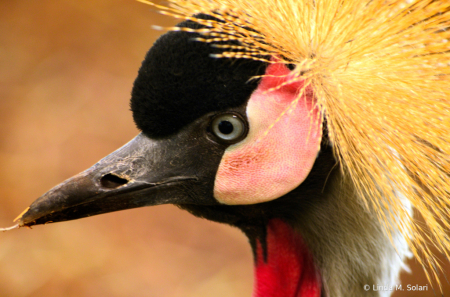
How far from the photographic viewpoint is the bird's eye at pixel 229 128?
2.41ft

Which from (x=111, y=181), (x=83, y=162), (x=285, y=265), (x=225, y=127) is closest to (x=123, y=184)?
(x=111, y=181)

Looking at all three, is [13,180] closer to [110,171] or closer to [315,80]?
[110,171]

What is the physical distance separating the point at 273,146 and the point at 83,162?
6.16 ft

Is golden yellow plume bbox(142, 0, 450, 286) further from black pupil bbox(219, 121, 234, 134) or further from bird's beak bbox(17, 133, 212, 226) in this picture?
bird's beak bbox(17, 133, 212, 226)

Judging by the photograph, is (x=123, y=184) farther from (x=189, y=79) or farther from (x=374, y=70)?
(x=374, y=70)

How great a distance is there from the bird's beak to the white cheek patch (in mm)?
80

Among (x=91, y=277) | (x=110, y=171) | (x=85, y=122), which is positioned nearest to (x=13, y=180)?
(x=85, y=122)

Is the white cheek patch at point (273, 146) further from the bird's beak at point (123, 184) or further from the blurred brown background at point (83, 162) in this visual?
the blurred brown background at point (83, 162)

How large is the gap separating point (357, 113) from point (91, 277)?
178 centimetres

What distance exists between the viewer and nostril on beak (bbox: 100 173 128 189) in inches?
30.7

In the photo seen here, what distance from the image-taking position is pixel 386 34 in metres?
0.66

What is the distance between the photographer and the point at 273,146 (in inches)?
29.0

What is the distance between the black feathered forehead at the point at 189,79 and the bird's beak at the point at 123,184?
0.23ft

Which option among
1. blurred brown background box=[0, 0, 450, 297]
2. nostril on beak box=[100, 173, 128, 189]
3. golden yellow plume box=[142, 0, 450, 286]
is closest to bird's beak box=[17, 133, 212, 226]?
nostril on beak box=[100, 173, 128, 189]
